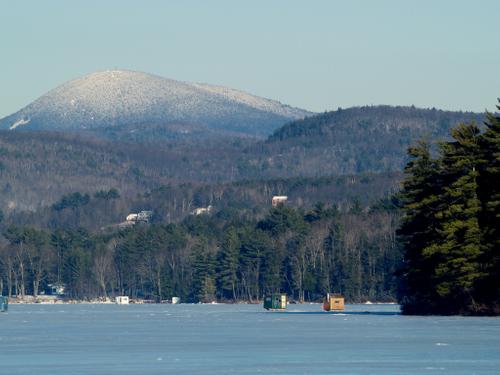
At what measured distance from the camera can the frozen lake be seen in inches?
2007

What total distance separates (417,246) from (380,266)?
8933cm

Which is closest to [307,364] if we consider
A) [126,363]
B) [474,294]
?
[126,363]

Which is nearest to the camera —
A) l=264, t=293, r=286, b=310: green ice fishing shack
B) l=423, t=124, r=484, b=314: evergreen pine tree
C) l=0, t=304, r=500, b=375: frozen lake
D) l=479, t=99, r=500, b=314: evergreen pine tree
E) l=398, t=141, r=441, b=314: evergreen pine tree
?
l=0, t=304, r=500, b=375: frozen lake

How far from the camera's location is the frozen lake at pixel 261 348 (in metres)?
51.0


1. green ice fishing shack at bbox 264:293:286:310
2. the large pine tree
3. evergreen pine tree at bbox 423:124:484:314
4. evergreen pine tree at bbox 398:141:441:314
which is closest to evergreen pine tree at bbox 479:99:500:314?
the large pine tree

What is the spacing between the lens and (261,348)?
2453 inches

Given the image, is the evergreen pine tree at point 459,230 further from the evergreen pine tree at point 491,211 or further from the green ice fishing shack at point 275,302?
the green ice fishing shack at point 275,302

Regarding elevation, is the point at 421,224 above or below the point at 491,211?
below

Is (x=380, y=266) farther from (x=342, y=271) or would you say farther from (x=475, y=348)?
(x=475, y=348)

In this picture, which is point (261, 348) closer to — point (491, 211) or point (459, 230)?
point (459, 230)

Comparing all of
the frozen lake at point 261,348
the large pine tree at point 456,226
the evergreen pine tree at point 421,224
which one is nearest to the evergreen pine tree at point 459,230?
the large pine tree at point 456,226

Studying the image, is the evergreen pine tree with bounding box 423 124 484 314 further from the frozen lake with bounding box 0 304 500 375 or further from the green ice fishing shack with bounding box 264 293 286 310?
the green ice fishing shack with bounding box 264 293 286 310

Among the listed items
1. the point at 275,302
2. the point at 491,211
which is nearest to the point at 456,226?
the point at 491,211

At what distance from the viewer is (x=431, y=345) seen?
6150 cm
